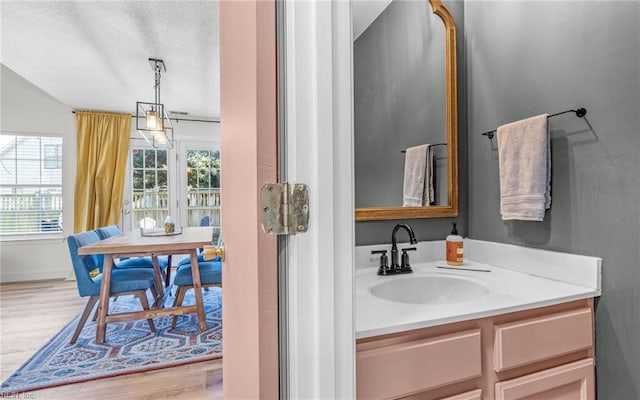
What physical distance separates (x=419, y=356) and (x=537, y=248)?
2.61 ft

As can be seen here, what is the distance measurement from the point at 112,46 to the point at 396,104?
8.49 feet

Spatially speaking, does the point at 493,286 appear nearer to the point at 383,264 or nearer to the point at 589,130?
the point at 383,264

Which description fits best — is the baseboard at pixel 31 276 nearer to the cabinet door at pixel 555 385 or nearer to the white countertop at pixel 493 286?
the white countertop at pixel 493 286

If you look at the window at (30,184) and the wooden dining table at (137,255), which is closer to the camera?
the wooden dining table at (137,255)

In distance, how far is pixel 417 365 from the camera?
0.76 m

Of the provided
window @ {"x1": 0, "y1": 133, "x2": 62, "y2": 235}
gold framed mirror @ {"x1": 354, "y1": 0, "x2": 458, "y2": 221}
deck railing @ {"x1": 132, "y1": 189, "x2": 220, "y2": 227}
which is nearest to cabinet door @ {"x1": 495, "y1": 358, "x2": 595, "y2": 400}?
gold framed mirror @ {"x1": 354, "y1": 0, "x2": 458, "y2": 221}

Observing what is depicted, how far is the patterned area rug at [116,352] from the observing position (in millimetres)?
1972

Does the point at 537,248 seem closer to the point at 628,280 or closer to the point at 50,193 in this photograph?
the point at 628,280

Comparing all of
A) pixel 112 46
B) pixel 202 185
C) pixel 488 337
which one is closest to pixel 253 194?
pixel 488 337

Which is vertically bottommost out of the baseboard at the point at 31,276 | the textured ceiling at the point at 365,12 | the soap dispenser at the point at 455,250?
the baseboard at the point at 31,276

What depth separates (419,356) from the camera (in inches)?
29.8

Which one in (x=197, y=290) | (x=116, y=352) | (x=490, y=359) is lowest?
(x=116, y=352)

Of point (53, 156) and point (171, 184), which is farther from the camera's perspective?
point (171, 184)

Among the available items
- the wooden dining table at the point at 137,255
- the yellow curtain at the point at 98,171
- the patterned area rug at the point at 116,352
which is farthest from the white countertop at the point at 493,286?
the yellow curtain at the point at 98,171
